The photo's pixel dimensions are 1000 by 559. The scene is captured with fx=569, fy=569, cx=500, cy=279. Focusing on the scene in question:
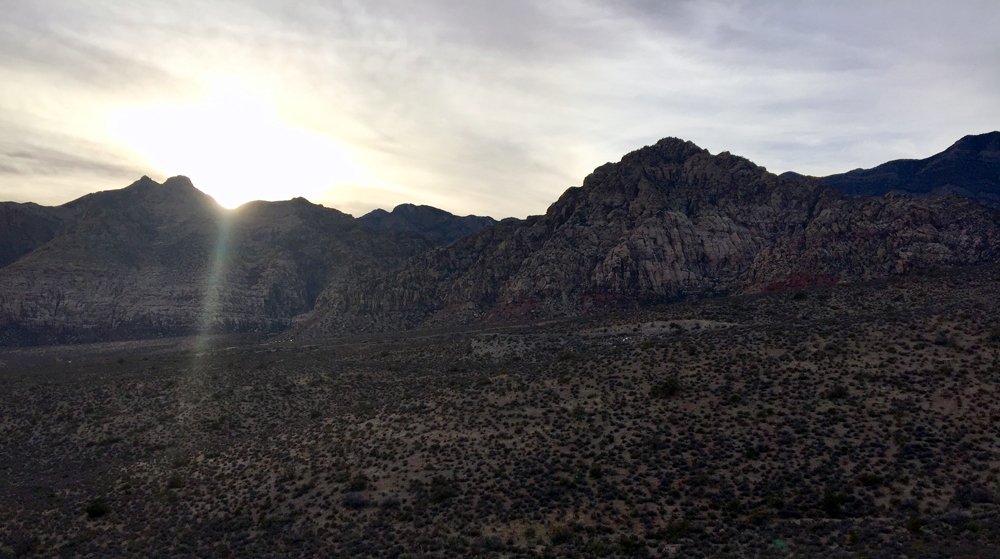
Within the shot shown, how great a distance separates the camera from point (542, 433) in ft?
115

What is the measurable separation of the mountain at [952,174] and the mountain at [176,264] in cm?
12380

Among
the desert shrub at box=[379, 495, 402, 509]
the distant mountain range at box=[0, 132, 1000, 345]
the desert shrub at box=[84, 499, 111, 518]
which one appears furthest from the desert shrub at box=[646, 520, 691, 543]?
the distant mountain range at box=[0, 132, 1000, 345]

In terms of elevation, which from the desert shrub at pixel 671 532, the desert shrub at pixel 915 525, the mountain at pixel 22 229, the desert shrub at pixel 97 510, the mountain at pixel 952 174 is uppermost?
the mountain at pixel 952 174

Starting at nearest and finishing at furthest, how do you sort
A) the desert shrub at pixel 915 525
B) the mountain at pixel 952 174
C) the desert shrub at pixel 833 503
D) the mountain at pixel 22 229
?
1. the desert shrub at pixel 915 525
2. the desert shrub at pixel 833 503
3. the mountain at pixel 952 174
4. the mountain at pixel 22 229

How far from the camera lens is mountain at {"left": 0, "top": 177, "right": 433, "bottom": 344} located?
376 ft

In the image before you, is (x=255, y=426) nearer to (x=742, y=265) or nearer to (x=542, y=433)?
(x=542, y=433)

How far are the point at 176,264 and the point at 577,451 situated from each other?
424 ft

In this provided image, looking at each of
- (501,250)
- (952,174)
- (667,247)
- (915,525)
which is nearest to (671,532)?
(915,525)

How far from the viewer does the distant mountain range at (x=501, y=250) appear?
77.3m

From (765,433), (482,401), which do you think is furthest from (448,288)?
(765,433)

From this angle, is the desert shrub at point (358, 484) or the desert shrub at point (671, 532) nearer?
the desert shrub at point (671, 532)

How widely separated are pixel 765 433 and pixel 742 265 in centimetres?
6019

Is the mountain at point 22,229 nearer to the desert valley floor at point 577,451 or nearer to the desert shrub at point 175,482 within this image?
the desert valley floor at point 577,451

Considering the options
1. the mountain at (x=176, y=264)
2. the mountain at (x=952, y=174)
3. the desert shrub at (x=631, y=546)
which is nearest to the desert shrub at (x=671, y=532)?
the desert shrub at (x=631, y=546)
